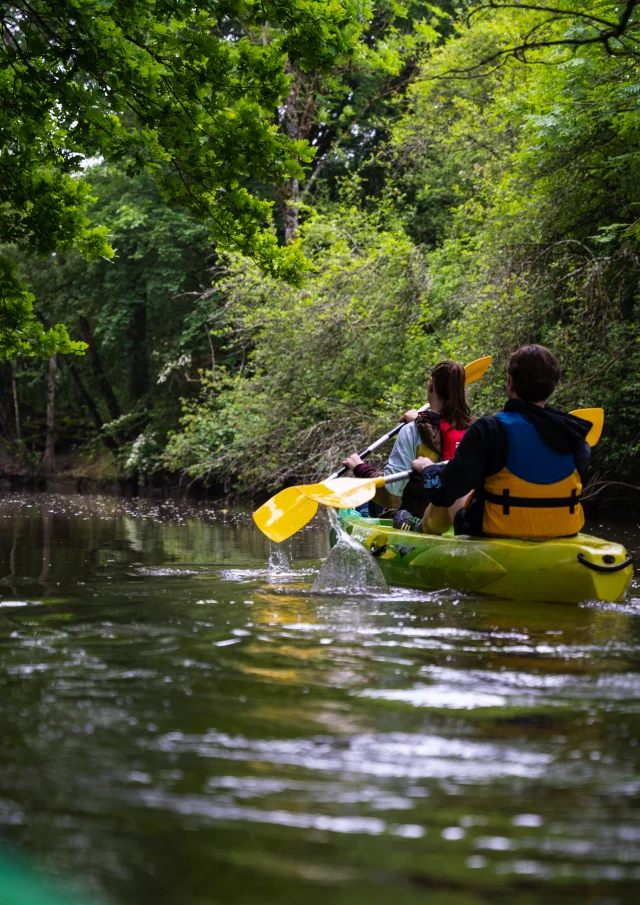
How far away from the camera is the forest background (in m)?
6.70

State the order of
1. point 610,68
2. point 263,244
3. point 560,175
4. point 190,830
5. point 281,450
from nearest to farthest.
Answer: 1. point 190,830
2. point 263,244
3. point 610,68
4. point 560,175
5. point 281,450

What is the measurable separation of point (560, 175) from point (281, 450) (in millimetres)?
6132

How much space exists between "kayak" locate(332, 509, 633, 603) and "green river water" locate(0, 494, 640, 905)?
118mm

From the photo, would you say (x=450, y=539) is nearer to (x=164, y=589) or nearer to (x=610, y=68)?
(x=164, y=589)

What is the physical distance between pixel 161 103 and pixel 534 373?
3.67m

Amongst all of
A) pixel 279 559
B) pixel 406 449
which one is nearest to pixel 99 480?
pixel 279 559

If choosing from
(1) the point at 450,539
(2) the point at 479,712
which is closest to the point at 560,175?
(1) the point at 450,539

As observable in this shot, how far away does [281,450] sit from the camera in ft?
48.8

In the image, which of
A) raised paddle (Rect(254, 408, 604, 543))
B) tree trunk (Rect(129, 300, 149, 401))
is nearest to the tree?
raised paddle (Rect(254, 408, 604, 543))

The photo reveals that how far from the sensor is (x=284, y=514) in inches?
249

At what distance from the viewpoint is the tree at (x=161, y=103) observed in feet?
20.8

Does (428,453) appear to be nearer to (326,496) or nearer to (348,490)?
(348,490)

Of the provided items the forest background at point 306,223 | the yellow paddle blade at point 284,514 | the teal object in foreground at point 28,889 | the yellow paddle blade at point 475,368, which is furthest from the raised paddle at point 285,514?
the teal object in foreground at point 28,889

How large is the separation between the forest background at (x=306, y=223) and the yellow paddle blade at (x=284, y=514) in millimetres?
2196
